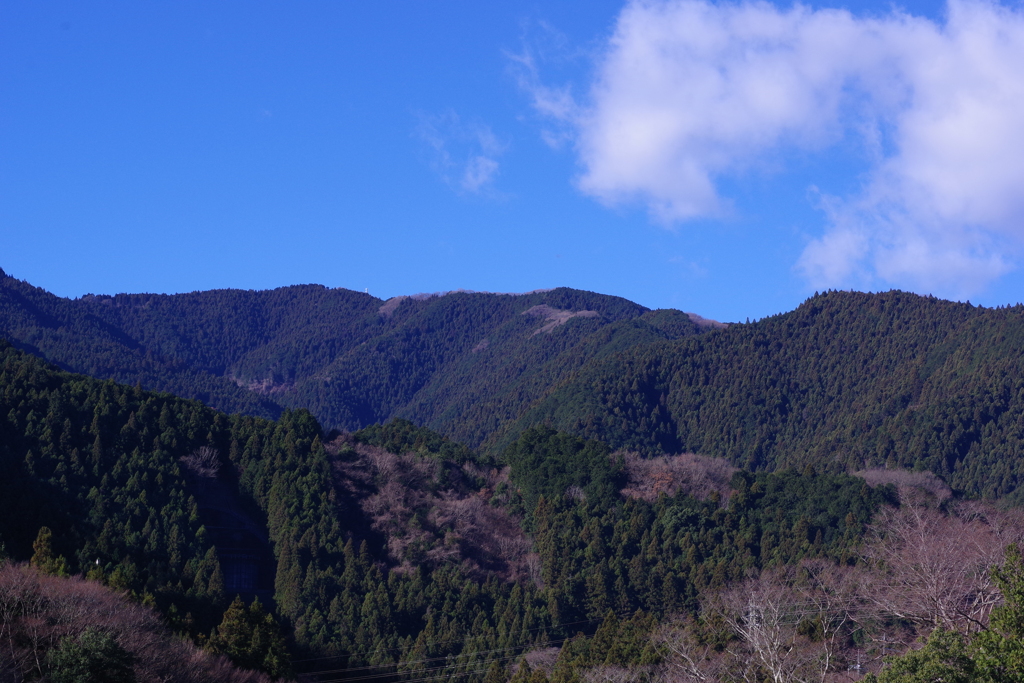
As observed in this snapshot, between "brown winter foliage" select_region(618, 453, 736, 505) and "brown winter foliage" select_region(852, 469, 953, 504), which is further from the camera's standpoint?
"brown winter foliage" select_region(618, 453, 736, 505)

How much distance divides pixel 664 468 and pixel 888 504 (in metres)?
14.4

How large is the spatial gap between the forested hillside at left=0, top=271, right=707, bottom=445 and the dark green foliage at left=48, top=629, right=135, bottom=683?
9173 centimetres

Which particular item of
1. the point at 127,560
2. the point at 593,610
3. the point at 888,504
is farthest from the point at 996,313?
the point at 127,560

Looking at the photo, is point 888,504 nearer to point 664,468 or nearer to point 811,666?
point 664,468

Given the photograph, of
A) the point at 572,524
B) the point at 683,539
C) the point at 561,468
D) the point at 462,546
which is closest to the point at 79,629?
the point at 462,546

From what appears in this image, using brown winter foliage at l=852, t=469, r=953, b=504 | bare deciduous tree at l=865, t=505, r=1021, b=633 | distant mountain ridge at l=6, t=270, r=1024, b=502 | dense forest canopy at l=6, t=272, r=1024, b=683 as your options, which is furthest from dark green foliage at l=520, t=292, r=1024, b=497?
bare deciduous tree at l=865, t=505, r=1021, b=633

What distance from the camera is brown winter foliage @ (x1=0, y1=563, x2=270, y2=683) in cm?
2984

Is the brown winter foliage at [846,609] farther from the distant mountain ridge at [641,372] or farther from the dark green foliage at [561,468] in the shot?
the distant mountain ridge at [641,372]

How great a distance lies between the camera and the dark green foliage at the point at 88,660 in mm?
28750

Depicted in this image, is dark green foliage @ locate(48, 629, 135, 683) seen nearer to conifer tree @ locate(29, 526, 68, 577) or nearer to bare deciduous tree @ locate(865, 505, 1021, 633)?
conifer tree @ locate(29, 526, 68, 577)

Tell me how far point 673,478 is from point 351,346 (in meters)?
116

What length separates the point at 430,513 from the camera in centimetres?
6688

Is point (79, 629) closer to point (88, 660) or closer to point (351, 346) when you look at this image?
point (88, 660)

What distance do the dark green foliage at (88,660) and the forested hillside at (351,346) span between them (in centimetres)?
9173
